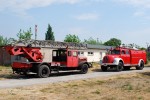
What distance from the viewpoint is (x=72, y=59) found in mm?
26406

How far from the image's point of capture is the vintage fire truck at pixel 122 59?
3062 centimetres

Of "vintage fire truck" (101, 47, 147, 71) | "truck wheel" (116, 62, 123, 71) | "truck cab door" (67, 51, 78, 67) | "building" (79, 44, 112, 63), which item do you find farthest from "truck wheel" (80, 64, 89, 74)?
"building" (79, 44, 112, 63)

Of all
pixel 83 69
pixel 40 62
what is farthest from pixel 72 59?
pixel 40 62

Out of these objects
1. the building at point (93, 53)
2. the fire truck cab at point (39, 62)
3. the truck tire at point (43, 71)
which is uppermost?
the building at point (93, 53)

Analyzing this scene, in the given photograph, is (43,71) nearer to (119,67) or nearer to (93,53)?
(119,67)

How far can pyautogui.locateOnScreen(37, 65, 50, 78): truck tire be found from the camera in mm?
23172

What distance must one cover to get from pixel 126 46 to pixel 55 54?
952 centimetres

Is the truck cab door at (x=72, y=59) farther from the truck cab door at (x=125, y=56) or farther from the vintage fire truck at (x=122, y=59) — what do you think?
the truck cab door at (x=125, y=56)

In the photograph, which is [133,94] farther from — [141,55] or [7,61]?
[7,61]

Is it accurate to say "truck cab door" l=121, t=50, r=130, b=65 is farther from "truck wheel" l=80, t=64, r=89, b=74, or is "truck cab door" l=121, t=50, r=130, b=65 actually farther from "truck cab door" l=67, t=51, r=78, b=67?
"truck cab door" l=67, t=51, r=78, b=67

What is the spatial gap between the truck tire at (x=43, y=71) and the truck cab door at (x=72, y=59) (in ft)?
8.76

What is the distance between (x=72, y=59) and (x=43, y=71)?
3.53m

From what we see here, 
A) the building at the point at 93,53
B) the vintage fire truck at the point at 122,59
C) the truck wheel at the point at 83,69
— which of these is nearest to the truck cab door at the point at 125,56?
the vintage fire truck at the point at 122,59

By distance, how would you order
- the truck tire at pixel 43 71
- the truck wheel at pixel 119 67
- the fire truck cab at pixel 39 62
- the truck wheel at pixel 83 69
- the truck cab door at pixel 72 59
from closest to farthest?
the fire truck cab at pixel 39 62, the truck tire at pixel 43 71, the truck cab door at pixel 72 59, the truck wheel at pixel 83 69, the truck wheel at pixel 119 67
